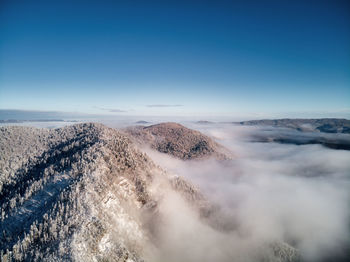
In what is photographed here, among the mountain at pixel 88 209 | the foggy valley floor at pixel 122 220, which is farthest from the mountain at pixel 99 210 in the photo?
the foggy valley floor at pixel 122 220

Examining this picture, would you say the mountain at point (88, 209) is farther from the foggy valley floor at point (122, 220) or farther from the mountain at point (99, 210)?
the foggy valley floor at point (122, 220)

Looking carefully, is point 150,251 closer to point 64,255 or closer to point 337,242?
point 64,255

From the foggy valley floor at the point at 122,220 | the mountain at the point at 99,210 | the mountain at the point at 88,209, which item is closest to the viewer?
the mountain at the point at 88,209

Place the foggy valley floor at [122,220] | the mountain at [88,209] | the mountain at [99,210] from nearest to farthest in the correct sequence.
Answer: the mountain at [88,209], the mountain at [99,210], the foggy valley floor at [122,220]

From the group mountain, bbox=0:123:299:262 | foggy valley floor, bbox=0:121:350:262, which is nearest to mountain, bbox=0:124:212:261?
mountain, bbox=0:123:299:262

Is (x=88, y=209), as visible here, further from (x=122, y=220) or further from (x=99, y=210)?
(x=122, y=220)

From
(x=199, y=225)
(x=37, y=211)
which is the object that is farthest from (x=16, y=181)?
(x=199, y=225)

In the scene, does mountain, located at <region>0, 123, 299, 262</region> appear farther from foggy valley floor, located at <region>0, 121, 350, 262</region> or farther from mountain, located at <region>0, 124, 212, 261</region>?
foggy valley floor, located at <region>0, 121, 350, 262</region>

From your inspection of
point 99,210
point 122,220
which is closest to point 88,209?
point 99,210
